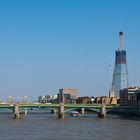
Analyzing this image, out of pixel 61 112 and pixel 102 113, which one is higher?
pixel 61 112

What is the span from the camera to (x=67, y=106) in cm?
16562

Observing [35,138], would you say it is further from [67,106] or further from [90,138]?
[67,106]

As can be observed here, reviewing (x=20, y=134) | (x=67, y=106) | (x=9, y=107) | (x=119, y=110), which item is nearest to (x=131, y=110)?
(x=119, y=110)

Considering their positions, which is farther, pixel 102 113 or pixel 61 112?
pixel 102 113

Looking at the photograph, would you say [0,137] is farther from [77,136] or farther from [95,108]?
[95,108]

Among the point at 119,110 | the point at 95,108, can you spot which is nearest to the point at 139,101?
the point at 119,110

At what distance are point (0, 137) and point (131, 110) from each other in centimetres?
10670

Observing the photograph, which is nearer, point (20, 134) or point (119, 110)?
point (20, 134)

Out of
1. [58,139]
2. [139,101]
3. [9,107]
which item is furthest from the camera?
[139,101]

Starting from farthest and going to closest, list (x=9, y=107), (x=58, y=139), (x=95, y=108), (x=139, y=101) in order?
(x=139, y=101) < (x=95, y=108) < (x=9, y=107) < (x=58, y=139)

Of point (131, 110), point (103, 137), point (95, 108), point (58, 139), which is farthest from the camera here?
point (131, 110)

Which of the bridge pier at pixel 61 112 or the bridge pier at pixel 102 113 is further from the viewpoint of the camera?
the bridge pier at pixel 102 113

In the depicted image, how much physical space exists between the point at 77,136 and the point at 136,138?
30.6ft

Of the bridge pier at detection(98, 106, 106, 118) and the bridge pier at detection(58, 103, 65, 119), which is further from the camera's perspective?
the bridge pier at detection(98, 106, 106, 118)
